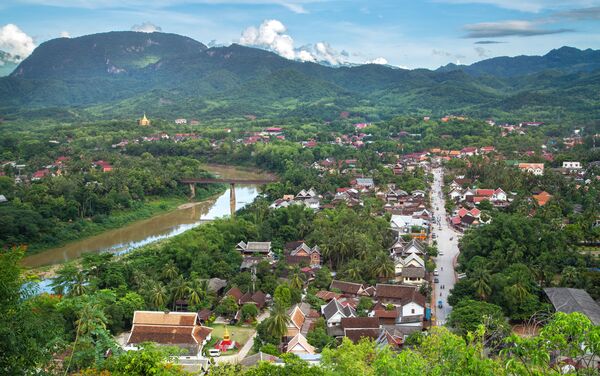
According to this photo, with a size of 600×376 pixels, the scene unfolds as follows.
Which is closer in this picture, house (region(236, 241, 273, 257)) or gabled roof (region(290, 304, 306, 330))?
gabled roof (region(290, 304, 306, 330))

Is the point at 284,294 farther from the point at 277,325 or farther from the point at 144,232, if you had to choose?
the point at 144,232

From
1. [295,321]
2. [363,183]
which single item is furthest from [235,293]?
[363,183]

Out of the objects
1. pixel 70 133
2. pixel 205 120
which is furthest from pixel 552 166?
pixel 205 120

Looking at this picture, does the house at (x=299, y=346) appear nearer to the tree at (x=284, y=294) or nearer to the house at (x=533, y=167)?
the tree at (x=284, y=294)

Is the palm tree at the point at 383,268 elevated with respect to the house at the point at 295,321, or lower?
elevated

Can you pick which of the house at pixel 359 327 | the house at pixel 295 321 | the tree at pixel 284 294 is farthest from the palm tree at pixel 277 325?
the tree at pixel 284 294

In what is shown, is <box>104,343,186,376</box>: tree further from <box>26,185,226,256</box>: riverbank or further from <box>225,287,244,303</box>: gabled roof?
<box>26,185,226,256</box>: riverbank

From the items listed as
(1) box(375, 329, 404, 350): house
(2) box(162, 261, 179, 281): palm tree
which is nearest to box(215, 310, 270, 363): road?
(1) box(375, 329, 404, 350): house
